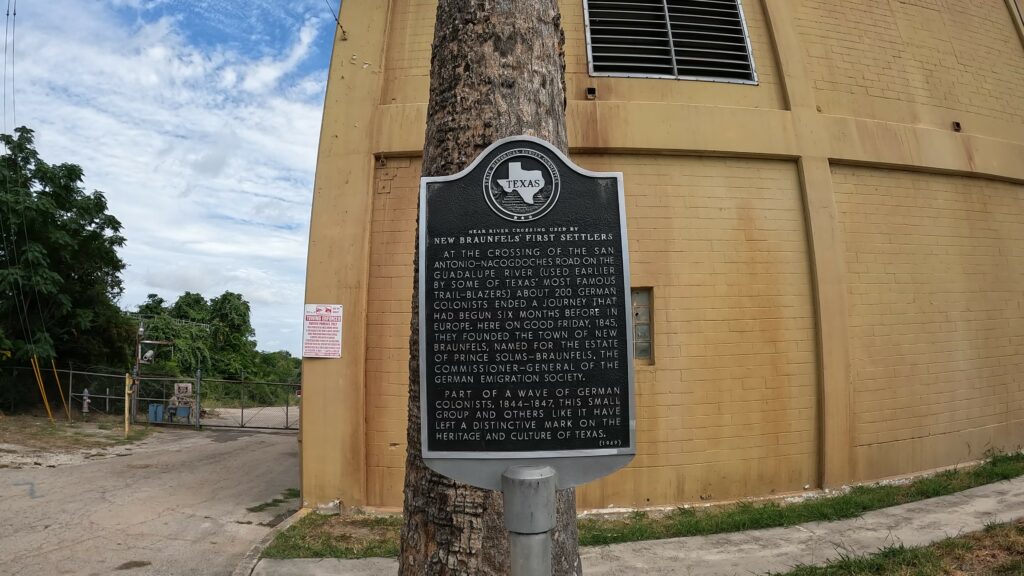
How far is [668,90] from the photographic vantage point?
7.71m

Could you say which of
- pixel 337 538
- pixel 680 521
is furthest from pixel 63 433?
pixel 680 521

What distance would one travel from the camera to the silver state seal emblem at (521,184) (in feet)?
8.94

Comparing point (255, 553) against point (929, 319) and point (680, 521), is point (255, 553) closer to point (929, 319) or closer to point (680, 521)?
point (680, 521)

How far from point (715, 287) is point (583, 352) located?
16.6ft

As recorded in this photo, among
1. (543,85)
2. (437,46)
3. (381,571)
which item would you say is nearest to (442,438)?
(543,85)

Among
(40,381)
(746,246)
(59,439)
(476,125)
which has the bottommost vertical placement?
(59,439)

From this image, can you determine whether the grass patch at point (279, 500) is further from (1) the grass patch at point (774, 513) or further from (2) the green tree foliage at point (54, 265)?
(2) the green tree foliage at point (54, 265)

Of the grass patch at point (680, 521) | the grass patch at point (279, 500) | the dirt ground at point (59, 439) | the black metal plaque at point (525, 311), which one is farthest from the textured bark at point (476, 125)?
the dirt ground at point (59, 439)

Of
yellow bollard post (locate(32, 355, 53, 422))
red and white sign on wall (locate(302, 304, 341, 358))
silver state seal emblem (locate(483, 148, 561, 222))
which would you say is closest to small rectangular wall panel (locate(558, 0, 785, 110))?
red and white sign on wall (locate(302, 304, 341, 358))

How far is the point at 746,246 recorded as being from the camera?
7.37m

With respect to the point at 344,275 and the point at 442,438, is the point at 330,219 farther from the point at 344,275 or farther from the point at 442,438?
the point at 442,438

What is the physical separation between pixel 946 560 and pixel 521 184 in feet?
13.9

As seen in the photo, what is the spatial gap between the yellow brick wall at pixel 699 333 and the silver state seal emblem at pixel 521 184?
4509 millimetres

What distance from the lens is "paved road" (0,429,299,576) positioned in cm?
571
